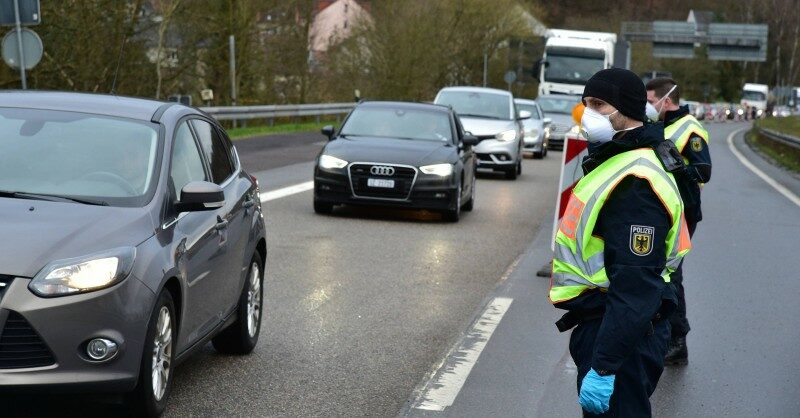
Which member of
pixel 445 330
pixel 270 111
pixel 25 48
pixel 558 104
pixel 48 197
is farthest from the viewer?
pixel 558 104

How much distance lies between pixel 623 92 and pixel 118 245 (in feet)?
8.05

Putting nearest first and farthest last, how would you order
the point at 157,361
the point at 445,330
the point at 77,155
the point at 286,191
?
1. the point at 157,361
2. the point at 77,155
3. the point at 445,330
4. the point at 286,191

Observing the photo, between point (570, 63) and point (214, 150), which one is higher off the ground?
point (214, 150)

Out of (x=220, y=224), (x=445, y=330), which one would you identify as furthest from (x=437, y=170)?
(x=220, y=224)

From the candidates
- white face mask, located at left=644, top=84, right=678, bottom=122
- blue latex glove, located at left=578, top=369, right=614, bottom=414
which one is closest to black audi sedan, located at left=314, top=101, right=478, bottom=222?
white face mask, located at left=644, top=84, right=678, bottom=122

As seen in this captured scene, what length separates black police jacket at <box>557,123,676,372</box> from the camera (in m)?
3.93

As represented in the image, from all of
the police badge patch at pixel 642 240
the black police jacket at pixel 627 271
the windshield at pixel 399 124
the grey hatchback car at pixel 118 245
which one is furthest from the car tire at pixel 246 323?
the windshield at pixel 399 124

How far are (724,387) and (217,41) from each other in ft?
122

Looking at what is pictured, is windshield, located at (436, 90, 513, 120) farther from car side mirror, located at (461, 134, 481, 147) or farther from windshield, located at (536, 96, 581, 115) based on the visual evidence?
windshield, located at (536, 96, 581, 115)

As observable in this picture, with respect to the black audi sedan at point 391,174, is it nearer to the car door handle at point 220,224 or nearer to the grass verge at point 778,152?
the car door handle at point 220,224

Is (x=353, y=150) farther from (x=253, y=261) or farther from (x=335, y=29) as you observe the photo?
(x=335, y=29)

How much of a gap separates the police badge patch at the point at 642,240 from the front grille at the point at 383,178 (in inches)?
473

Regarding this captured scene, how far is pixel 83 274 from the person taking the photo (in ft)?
18.0

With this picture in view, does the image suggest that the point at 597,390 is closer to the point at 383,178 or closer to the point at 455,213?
the point at 383,178
